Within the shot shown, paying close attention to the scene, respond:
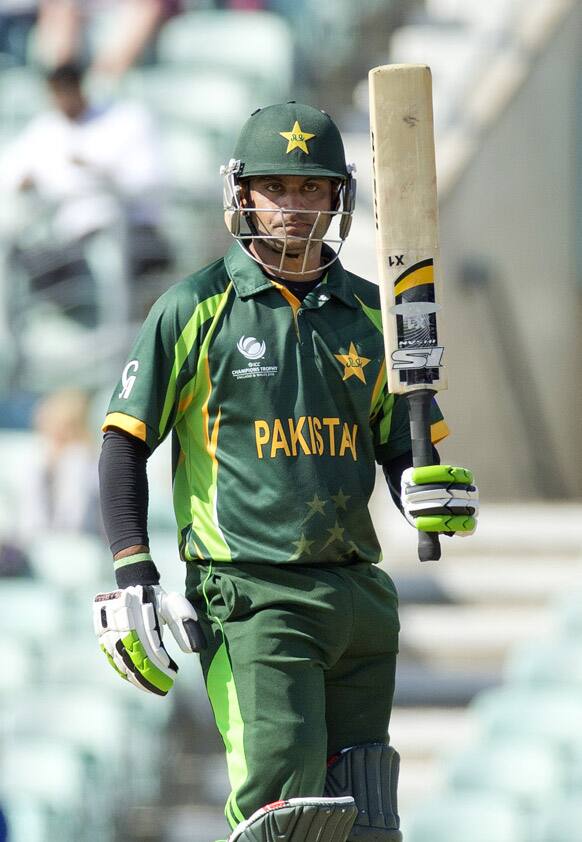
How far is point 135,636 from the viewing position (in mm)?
3070

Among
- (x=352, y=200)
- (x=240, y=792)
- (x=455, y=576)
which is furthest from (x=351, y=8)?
(x=240, y=792)

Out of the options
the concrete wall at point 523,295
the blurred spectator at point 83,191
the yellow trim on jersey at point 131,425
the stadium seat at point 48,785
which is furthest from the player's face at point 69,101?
the yellow trim on jersey at point 131,425

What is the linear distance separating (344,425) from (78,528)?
11.4ft

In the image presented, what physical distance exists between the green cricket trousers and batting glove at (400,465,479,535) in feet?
0.64

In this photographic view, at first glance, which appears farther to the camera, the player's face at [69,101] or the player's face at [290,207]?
the player's face at [69,101]

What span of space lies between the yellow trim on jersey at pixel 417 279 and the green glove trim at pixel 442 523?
0.42 meters

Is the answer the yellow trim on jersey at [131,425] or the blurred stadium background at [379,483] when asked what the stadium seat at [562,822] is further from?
the yellow trim on jersey at [131,425]

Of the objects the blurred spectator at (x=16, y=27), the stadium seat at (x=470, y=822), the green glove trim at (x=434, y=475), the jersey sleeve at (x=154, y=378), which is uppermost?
the blurred spectator at (x=16, y=27)

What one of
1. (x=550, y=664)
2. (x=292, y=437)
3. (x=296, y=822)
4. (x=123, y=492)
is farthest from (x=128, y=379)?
(x=550, y=664)

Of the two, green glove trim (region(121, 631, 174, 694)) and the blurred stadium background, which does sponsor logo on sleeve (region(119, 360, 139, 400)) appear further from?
the blurred stadium background

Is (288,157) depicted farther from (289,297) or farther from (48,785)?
(48,785)

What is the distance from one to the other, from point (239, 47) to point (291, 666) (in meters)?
5.75

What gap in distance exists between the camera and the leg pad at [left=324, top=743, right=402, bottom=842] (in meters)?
3.17

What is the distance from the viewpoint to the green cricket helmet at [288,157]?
10.6ft
